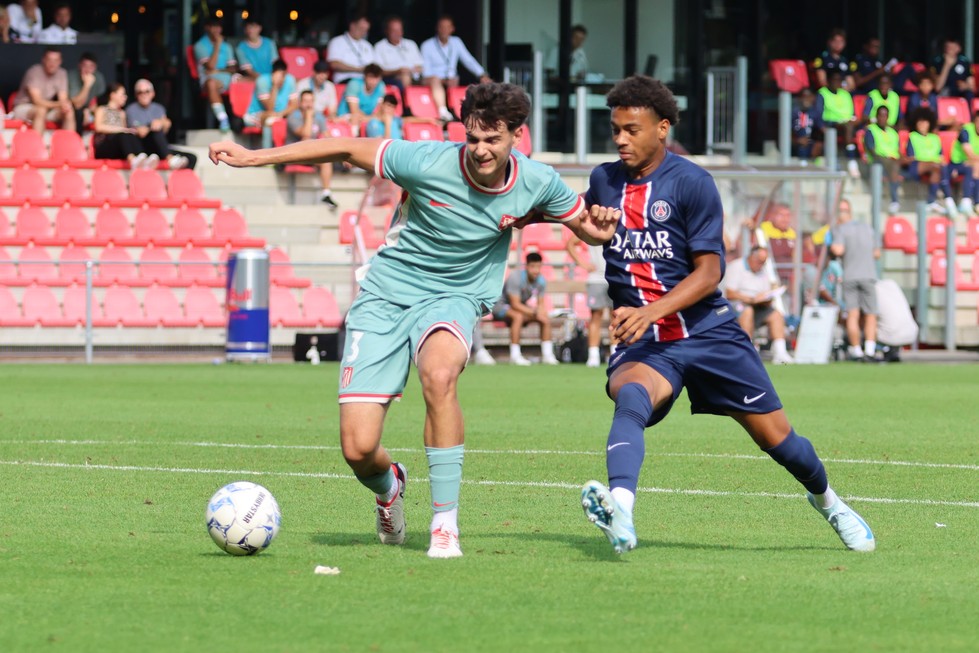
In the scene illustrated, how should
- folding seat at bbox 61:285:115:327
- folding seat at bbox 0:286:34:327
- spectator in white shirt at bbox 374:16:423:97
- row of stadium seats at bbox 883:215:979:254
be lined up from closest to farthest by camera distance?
folding seat at bbox 0:286:34:327
folding seat at bbox 61:285:115:327
row of stadium seats at bbox 883:215:979:254
spectator in white shirt at bbox 374:16:423:97

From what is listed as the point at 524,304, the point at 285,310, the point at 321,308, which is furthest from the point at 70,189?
→ the point at 524,304

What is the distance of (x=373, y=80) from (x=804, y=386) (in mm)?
11819

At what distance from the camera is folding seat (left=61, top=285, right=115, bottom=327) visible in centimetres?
2248

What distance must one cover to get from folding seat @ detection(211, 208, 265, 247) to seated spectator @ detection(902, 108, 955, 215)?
12093 mm

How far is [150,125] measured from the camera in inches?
1025

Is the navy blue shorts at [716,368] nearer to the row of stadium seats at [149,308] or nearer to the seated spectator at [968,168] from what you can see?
the row of stadium seats at [149,308]

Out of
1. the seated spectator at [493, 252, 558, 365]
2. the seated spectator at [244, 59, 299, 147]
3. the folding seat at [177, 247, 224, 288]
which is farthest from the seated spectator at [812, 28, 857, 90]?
the folding seat at [177, 247, 224, 288]

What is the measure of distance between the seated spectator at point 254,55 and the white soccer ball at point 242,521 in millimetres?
22152

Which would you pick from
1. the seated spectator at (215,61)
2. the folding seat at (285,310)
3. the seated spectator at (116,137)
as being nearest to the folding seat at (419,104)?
the seated spectator at (215,61)

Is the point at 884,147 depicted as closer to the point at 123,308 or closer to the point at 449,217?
the point at 123,308

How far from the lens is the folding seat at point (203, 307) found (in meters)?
23.1

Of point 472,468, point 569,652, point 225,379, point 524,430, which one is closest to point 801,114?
point 225,379

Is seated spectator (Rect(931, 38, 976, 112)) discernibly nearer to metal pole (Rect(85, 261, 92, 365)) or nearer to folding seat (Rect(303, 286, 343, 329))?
folding seat (Rect(303, 286, 343, 329))

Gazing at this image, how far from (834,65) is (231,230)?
12415mm
